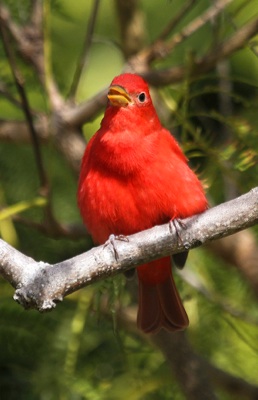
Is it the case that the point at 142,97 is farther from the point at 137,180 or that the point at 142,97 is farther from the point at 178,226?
the point at 178,226

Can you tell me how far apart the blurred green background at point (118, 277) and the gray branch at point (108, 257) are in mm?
430

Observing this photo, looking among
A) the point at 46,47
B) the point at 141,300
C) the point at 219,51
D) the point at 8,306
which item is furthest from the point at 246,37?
the point at 8,306

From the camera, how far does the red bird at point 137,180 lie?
3.53 m

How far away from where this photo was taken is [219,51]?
374 centimetres

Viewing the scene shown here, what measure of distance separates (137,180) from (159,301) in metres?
0.54

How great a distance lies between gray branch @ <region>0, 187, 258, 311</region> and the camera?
2.74 m

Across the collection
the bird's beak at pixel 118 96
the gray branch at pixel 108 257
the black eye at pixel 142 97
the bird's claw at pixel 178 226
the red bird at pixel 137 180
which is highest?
the black eye at pixel 142 97

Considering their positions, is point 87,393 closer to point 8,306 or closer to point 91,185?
point 8,306

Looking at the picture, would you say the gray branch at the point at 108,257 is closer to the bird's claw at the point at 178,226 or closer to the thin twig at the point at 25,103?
the bird's claw at the point at 178,226

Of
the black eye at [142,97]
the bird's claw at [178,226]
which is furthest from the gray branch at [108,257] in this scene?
the black eye at [142,97]

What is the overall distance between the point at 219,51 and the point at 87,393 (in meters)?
1.30

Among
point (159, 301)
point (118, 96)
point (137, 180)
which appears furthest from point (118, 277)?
point (118, 96)

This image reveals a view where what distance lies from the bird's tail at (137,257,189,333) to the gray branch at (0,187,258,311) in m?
0.86

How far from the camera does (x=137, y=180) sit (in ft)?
11.7
